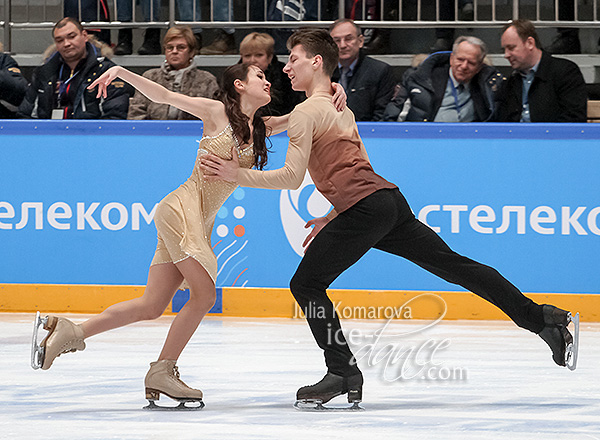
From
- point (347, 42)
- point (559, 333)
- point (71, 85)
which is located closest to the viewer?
point (559, 333)

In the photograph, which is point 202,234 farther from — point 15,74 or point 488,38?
point 488,38

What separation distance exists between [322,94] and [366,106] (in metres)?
2.78

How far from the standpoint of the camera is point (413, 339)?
5.67 m

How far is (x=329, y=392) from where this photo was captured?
388cm

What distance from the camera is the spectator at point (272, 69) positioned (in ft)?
22.1

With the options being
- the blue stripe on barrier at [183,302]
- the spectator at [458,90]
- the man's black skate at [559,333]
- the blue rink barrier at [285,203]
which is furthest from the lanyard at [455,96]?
the man's black skate at [559,333]

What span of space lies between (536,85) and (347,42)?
1.29 metres

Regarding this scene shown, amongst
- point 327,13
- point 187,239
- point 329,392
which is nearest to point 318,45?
point 187,239

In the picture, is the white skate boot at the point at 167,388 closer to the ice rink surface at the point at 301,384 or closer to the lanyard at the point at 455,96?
the ice rink surface at the point at 301,384

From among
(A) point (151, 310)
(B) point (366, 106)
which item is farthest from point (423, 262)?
(B) point (366, 106)

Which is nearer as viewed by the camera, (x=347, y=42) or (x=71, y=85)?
(x=347, y=42)

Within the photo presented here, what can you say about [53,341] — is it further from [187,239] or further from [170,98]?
[170,98]

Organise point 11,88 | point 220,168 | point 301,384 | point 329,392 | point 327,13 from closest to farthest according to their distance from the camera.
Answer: point 220,168 < point 329,392 < point 301,384 < point 11,88 < point 327,13

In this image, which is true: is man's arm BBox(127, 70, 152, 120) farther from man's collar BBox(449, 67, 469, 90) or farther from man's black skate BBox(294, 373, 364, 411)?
man's black skate BBox(294, 373, 364, 411)
